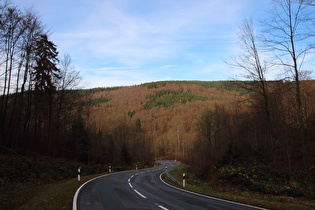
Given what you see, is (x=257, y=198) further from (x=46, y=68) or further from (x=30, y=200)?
(x=46, y=68)

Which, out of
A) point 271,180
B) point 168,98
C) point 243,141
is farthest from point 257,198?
point 168,98

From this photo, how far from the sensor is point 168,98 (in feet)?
543

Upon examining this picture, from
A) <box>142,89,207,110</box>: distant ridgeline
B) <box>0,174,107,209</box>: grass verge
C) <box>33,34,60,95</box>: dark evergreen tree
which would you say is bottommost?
<box>0,174,107,209</box>: grass verge

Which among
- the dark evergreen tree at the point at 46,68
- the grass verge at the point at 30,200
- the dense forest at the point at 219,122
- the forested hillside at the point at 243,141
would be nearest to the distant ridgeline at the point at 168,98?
the forested hillside at the point at 243,141

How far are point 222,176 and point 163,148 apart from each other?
82382 millimetres

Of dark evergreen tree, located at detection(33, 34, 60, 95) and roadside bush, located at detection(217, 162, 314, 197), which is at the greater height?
dark evergreen tree, located at detection(33, 34, 60, 95)

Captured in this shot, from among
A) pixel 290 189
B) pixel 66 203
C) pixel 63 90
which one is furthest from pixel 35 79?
pixel 290 189

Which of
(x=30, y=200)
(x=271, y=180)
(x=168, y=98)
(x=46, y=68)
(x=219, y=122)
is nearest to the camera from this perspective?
(x=30, y=200)

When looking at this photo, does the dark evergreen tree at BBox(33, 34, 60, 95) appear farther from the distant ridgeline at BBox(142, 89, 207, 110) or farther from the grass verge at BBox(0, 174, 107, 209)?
the distant ridgeline at BBox(142, 89, 207, 110)

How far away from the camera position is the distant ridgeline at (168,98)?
152 metres

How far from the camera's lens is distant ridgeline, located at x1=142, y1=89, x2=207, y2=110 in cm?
15227

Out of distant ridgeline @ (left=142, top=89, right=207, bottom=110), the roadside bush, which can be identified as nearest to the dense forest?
the roadside bush

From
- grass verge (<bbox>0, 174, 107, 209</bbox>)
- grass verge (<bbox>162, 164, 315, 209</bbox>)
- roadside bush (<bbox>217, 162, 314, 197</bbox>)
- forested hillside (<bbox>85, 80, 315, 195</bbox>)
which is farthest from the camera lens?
forested hillside (<bbox>85, 80, 315, 195</bbox>)

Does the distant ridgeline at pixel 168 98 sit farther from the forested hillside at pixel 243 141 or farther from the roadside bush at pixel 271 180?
the roadside bush at pixel 271 180
